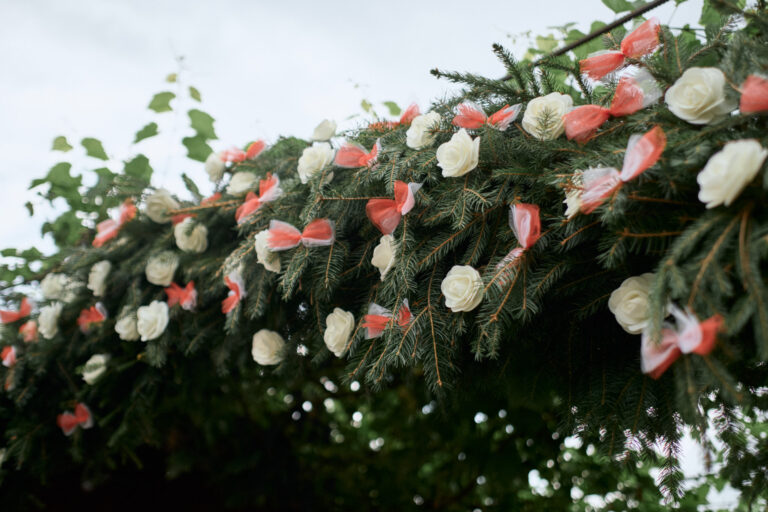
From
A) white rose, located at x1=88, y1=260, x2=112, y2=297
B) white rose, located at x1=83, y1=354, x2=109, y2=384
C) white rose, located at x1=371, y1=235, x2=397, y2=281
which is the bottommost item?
white rose, located at x1=83, y1=354, x2=109, y2=384

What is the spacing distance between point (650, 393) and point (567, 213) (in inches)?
13.6

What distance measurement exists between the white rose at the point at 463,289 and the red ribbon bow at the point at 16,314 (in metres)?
1.59

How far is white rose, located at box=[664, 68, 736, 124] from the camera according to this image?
2.51ft

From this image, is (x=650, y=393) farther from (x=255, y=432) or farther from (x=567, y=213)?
(x=255, y=432)

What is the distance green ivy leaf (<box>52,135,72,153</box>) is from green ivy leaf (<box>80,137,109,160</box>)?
0.15 metres

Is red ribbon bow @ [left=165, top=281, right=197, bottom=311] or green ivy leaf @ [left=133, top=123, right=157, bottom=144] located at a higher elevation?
green ivy leaf @ [left=133, top=123, right=157, bottom=144]

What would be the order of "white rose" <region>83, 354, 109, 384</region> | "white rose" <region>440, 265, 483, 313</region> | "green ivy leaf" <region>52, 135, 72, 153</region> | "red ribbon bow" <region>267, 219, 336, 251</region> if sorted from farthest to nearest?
"green ivy leaf" <region>52, 135, 72, 153</region>, "white rose" <region>83, 354, 109, 384</region>, "red ribbon bow" <region>267, 219, 336, 251</region>, "white rose" <region>440, 265, 483, 313</region>

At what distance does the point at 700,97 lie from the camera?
773 millimetres

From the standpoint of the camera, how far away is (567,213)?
2.74 ft

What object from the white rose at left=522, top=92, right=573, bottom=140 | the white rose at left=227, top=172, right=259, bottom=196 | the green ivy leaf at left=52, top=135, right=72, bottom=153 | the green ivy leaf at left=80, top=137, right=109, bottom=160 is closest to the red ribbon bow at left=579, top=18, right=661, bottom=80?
the white rose at left=522, top=92, right=573, bottom=140

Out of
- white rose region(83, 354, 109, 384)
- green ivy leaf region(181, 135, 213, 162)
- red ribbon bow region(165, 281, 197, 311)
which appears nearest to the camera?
red ribbon bow region(165, 281, 197, 311)

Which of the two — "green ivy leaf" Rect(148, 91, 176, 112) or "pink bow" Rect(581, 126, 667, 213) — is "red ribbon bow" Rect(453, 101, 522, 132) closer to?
"pink bow" Rect(581, 126, 667, 213)

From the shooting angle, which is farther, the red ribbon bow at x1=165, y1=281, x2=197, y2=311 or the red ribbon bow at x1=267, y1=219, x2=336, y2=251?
the red ribbon bow at x1=165, y1=281, x2=197, y2=311

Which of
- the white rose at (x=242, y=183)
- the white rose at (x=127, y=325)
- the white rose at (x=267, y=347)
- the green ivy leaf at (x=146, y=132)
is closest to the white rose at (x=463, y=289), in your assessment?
the white rose at (x=267, y=347)
